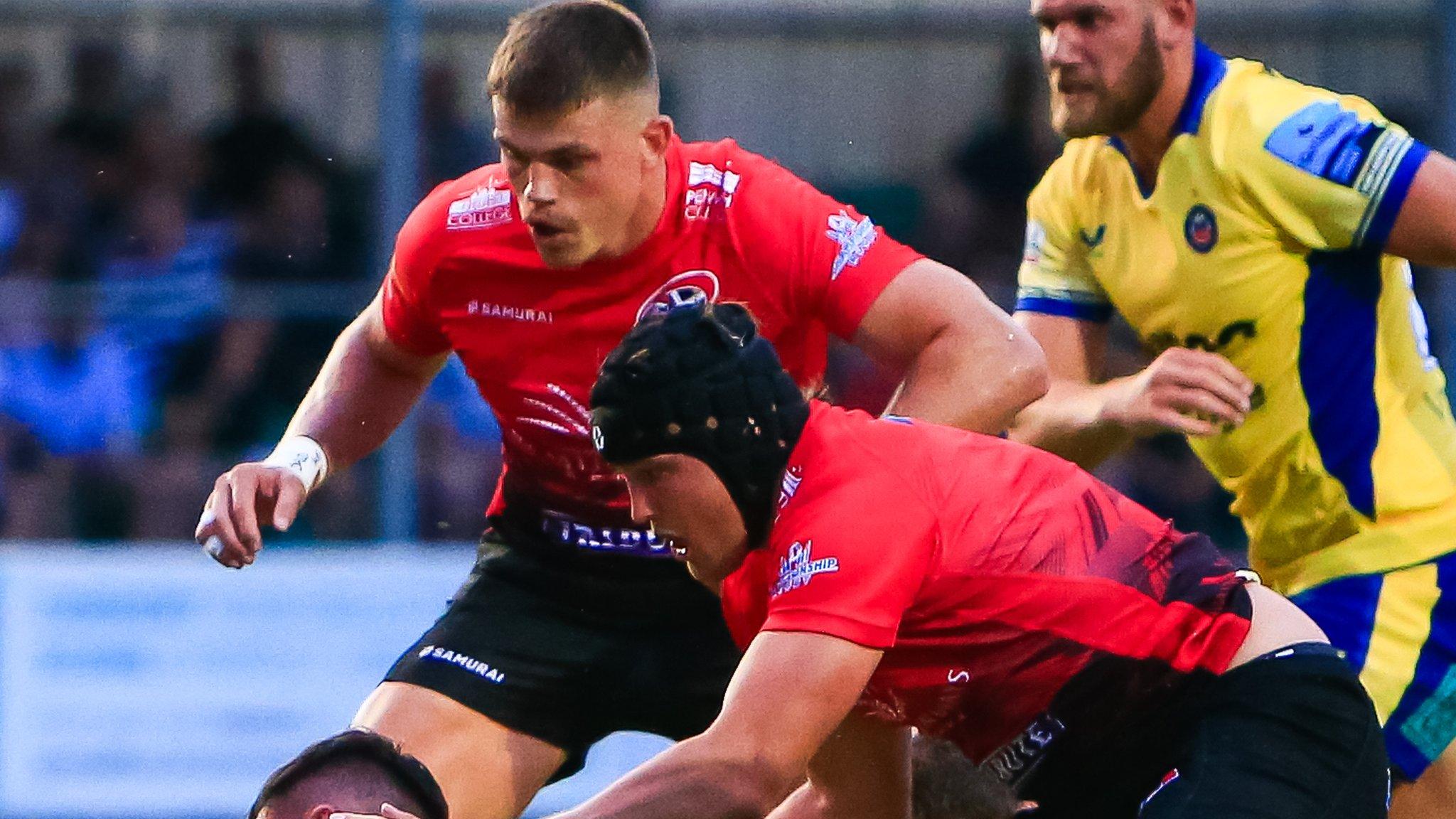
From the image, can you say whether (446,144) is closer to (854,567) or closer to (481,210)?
(481,210)

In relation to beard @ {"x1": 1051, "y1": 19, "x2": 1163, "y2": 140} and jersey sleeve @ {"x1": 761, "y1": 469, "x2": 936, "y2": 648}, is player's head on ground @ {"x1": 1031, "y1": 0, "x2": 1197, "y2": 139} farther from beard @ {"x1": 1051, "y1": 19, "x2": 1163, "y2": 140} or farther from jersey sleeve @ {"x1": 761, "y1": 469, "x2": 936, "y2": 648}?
jersey sleeve @ {"x1": 761, "y1": 469, "x2": 936, "y2": 648}

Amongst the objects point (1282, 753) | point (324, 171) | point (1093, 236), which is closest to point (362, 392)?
point (1093, 236)

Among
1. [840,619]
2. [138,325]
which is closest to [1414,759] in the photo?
[840,619]

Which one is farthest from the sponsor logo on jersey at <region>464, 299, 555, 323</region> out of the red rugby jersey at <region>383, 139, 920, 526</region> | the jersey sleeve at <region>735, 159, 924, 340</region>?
the jersey sleeve at <region>735, 159, 924, 340</region>

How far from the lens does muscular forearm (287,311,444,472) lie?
4480mm

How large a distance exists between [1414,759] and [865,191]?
6.80m

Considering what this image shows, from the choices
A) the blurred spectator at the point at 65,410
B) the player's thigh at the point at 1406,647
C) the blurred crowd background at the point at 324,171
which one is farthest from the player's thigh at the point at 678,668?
the blurred spectator at the point at 65,410

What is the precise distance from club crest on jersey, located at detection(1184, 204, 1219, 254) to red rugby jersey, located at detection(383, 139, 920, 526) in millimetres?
646

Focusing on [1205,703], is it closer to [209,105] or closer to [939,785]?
[939,785]

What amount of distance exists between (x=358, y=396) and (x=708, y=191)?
0.92 m

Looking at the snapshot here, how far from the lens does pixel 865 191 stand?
420 inches

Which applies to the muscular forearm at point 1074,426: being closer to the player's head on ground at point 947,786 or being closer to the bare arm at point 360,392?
the player's head on ground at point 947,786

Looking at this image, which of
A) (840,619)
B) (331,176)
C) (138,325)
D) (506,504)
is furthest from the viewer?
(331,176)

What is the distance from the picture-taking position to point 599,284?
13.6ft
